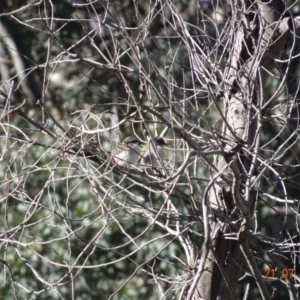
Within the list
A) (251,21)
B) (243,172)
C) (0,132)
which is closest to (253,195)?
(243,172)

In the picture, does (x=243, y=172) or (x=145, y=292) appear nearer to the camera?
(x=243, y=172)

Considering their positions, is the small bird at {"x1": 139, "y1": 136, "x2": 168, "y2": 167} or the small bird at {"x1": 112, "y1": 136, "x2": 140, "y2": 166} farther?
the small bird at {"x1": 112, "y1": 136, "x2": 140, "y2": 166}

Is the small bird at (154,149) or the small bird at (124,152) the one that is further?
the small bird at (124,152)

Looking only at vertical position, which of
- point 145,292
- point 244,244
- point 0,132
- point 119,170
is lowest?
point 145,292

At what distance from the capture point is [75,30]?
30.2 feet

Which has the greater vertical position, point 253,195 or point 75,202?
point 253,195

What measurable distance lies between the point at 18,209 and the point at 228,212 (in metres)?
4.78

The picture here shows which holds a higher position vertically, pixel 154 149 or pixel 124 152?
pixel 154 149

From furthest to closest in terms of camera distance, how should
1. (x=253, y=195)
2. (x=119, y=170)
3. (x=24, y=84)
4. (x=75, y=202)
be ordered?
(x=24, y=84)
(x=75, y=202)
(x=253, y=195)
(x=119, y=170)

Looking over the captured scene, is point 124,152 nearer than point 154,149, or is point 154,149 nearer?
point 154,149

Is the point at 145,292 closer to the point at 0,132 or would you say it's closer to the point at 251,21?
the point at 0,132

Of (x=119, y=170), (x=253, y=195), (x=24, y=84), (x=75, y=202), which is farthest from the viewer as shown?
(x=24, y=84)

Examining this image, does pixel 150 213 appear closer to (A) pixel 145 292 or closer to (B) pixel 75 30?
(A) pixel 145 292

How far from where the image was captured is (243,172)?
3936 millimetres
